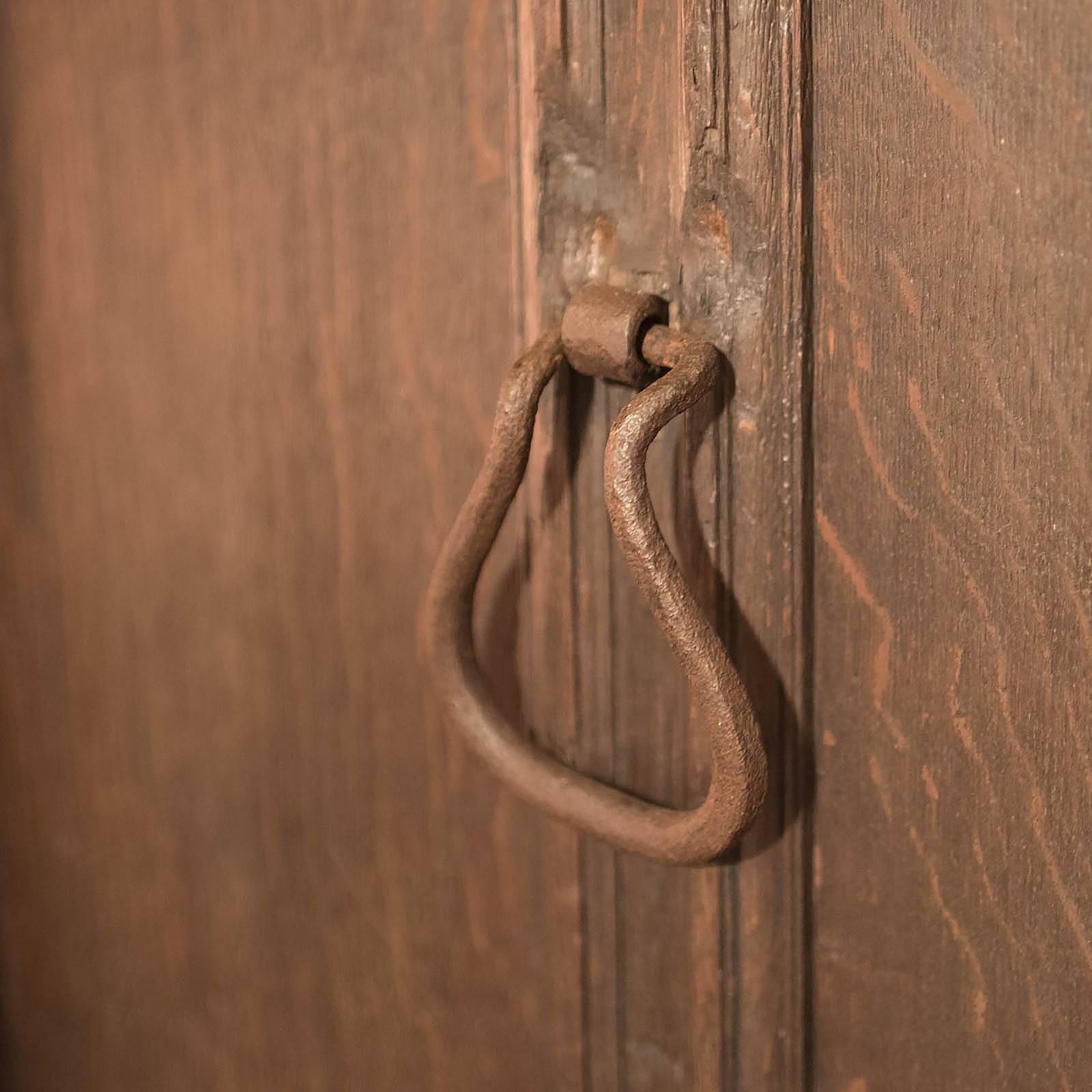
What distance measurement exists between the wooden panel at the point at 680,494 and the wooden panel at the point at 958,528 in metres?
0.01

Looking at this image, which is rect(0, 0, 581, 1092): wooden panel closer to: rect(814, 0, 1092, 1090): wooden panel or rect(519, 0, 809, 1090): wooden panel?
rect(519, 0, 809, 1090): wooden panel

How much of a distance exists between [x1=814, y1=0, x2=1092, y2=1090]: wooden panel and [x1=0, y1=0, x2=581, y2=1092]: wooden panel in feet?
0.42

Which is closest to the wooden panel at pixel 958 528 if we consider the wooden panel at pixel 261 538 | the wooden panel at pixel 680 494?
the wooden panel at pixel 680 494

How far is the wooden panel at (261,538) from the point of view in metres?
0.48

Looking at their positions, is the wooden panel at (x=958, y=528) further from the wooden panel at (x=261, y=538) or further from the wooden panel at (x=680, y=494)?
the wooden panel at (x=261, y=538)

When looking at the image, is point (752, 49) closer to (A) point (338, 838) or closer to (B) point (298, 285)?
(B) point (298, 285)

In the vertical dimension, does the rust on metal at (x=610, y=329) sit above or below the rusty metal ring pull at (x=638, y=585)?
above

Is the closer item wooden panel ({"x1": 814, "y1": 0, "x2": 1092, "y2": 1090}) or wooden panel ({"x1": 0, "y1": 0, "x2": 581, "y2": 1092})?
wooden panel ({"x1": 814, "y1": 0, "x2": 1092, "y2": 1090})

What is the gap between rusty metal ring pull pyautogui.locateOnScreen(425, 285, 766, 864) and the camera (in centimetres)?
37

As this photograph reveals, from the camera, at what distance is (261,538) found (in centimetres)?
56

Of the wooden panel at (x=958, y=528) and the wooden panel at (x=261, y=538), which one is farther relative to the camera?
the wooden panel at (x=261, y=538)

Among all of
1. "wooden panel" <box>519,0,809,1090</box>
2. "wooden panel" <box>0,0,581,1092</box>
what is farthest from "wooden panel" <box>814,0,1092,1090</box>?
"wooden panel" <box>0,0,581,1092</box>

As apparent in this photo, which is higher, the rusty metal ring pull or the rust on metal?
the rust on metal

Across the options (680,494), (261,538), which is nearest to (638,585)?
(680,494)
